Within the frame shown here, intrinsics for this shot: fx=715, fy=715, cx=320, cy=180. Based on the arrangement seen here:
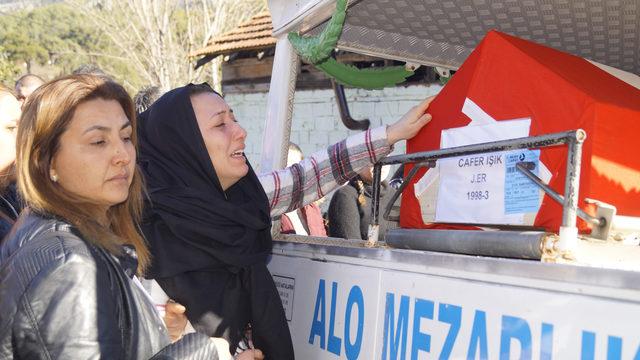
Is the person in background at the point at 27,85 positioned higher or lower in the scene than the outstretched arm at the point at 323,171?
higher

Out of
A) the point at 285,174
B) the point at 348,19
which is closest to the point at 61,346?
the point at 285,174

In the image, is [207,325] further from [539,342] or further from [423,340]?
[539,342]

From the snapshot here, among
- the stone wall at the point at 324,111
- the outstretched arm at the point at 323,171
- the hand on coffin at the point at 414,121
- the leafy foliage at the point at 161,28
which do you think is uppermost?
the leafy foliage at the point at 161,28

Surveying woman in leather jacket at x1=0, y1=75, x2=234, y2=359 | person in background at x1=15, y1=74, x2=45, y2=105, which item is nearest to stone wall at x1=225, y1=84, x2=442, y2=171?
person in background at x1=15, y1=74, x2=45, y2=105

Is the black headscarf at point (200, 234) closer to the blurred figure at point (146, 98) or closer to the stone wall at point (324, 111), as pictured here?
the blurred figure at point (146, 98)

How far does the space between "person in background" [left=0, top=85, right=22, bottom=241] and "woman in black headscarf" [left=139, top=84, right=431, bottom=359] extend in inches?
19.4

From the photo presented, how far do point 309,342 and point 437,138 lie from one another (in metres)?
0.94

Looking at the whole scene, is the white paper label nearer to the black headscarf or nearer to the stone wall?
the black headscarf

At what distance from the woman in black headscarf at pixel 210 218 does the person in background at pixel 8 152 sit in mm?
492

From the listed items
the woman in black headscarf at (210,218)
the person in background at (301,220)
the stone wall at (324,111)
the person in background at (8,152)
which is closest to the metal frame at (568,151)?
the woman in black headscarf at (210,218)

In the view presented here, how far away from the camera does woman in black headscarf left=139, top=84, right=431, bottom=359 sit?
2.60 m

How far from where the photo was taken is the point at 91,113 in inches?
71.3

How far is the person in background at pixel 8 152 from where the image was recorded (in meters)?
2.65

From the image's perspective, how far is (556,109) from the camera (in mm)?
2242
